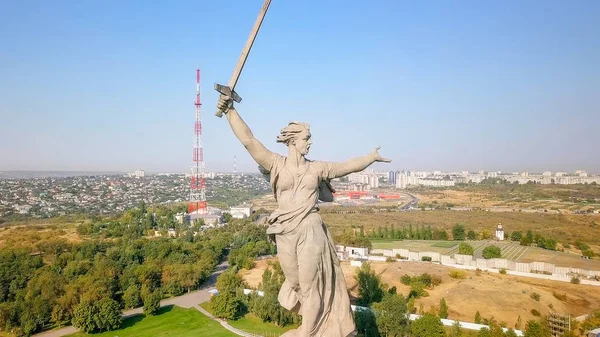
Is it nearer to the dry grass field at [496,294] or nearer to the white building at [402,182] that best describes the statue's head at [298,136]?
the dry grass field at [496,294]

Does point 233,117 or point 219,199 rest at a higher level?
point 233,117

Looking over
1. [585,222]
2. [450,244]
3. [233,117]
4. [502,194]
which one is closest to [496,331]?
[233,117]

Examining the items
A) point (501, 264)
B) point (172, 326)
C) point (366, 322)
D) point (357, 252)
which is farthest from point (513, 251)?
point (172, 326)

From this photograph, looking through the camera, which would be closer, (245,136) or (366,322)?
(245,136)

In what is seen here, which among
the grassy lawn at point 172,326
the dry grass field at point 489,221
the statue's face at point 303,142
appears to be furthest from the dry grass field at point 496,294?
the dry grass field at point 489,221

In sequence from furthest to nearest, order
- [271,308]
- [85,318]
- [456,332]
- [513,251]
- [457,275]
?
[513,251], [457,275], [271,308], [85,318], [456,332]

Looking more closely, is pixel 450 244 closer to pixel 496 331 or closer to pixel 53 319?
pixel 496 331

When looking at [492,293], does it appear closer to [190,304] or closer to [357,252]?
[357,252]
